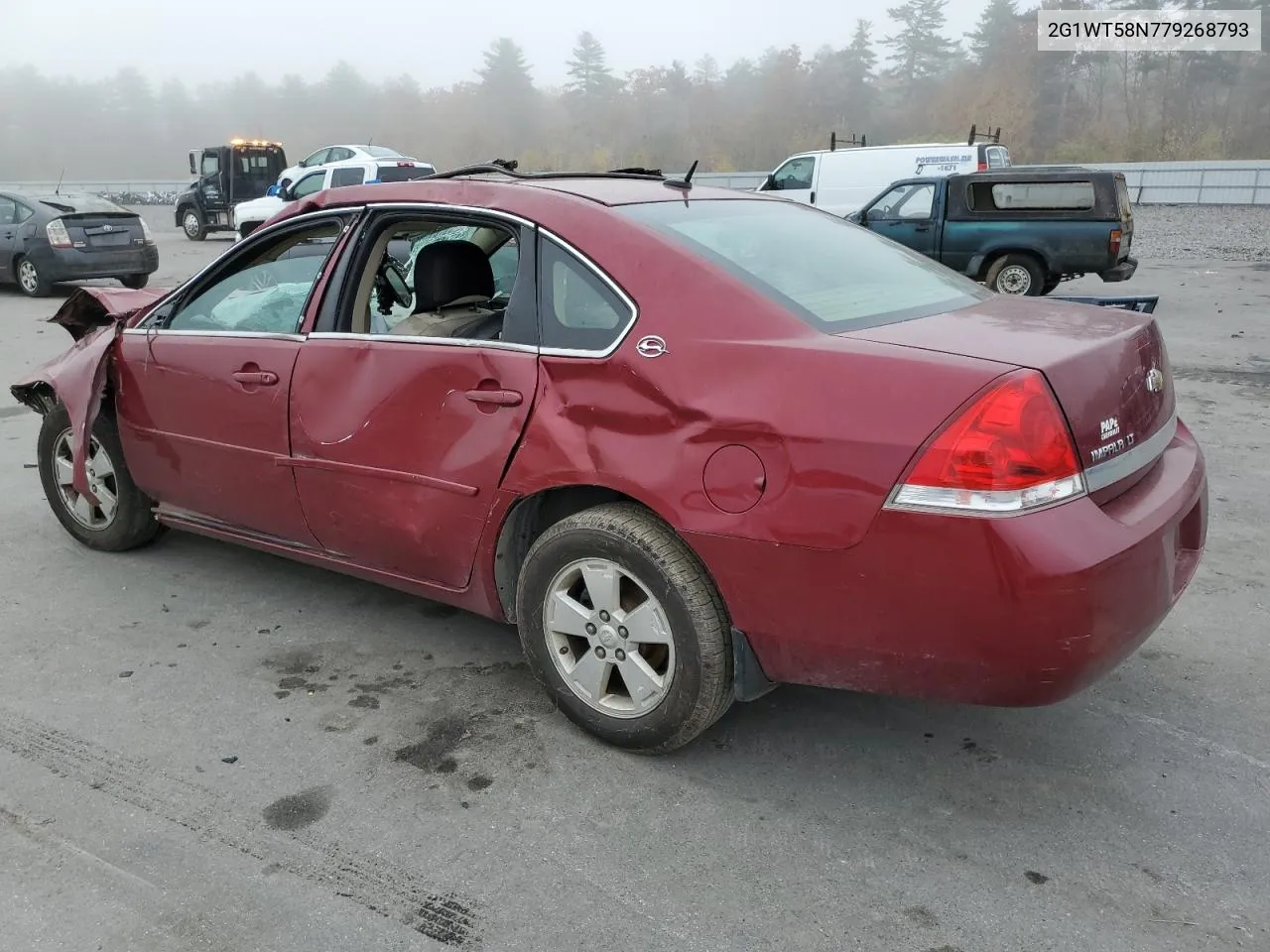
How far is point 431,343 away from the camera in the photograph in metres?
3.19

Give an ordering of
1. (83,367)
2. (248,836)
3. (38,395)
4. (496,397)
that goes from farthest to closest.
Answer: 1. (38,395)
2. (83,367)
3. (496,397)
4. (248,836)

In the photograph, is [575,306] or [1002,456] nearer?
[1002,456]

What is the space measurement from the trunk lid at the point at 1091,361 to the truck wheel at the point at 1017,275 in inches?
437

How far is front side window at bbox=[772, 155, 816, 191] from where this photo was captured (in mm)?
19000

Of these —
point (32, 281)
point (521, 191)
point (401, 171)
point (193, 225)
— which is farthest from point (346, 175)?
point (521, 191)

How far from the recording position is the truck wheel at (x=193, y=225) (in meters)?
24.8

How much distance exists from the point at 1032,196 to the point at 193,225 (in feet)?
65.8

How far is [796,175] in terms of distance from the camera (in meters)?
19.2

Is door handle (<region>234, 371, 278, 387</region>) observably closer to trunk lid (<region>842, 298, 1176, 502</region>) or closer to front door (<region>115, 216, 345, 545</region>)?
front door (<region>115, 216, 345, 545</region>)

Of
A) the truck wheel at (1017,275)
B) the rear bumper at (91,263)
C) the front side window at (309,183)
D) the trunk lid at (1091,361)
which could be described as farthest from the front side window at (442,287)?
the front side window at (309,183)

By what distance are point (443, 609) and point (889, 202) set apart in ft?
39.9

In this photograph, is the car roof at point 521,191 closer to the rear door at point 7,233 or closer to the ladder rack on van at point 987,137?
the rear door at point 7,233

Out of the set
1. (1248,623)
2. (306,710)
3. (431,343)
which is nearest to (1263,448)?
(1248,623)

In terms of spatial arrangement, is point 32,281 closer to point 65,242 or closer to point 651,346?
→ point 65,242
